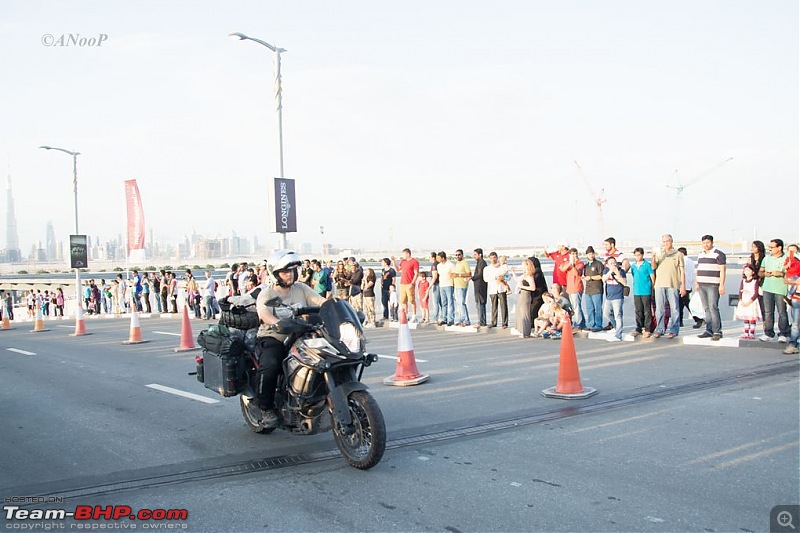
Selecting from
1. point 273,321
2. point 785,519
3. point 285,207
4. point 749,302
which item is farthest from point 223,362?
point 285,207

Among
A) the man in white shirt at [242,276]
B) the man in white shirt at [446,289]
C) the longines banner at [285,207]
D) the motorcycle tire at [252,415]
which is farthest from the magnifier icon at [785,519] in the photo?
the man in white shirt at [242,276]

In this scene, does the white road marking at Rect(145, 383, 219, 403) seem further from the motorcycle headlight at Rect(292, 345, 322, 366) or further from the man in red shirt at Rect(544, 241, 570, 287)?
the man in red shirt at Rect(544, 241, 570, 287)

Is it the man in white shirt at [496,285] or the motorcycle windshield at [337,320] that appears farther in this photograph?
the man in white shirt at [496,285]

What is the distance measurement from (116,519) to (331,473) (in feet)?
5.36

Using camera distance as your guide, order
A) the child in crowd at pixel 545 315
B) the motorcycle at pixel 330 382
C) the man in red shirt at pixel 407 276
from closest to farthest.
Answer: the motorcycle at pixel 330 382 → the child in crowd at pixel 545 315 → the man in red shirt at pixel 407 276

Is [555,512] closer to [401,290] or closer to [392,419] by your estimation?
[392,419]

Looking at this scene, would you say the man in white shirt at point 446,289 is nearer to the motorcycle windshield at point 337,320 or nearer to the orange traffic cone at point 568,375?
the orange traffic cone at point 568,375

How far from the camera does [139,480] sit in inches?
220

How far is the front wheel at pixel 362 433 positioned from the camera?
5398 mm

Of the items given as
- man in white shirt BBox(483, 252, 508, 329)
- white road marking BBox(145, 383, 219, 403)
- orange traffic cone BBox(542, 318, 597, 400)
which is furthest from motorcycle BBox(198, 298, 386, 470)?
man in white shirt BBox(483, 252, 508, 329)

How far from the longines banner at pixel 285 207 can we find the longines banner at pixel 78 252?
18.9m

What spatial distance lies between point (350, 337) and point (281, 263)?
1.14m

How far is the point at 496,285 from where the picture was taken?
16.8 m

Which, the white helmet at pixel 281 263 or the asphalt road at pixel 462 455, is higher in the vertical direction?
the white helmet at pixel 281 263
